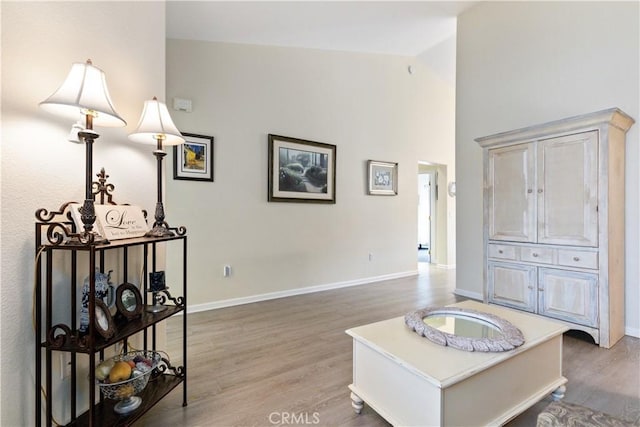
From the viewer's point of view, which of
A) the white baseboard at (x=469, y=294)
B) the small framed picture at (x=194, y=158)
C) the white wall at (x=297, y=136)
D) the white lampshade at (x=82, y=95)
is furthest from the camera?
the white baseboard at (x=469, y=294)

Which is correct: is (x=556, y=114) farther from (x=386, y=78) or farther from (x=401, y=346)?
(x=401, y=346)

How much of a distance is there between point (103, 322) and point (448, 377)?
56.5 inches

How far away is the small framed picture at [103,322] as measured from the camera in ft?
4.12

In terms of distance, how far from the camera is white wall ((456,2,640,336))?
8.98ft

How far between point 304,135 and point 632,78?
332 centimetres

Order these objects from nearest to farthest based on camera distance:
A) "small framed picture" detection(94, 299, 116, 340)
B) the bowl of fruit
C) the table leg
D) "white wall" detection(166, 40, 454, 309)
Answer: "small framed picture" detection(94, 299, 116, 340)
the bowl of fruit
the table leg
"white wall" detection(166, 40, 454, 309)

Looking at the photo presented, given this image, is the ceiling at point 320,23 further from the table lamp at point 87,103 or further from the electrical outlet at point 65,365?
the electrical outlet at point 65,365

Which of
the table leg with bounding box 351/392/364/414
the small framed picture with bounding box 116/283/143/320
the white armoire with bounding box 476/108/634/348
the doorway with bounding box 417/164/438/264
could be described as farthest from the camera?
the doorway with bounding box 417/164/438/264

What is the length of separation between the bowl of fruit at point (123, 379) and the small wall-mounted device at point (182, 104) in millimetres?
2576

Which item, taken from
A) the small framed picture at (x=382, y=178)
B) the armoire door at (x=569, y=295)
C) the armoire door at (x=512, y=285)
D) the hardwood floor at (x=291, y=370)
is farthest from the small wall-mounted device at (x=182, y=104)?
the armoire door at (x=569, y=295)

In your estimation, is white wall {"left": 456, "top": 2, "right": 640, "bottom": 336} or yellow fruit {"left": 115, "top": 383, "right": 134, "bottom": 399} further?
white wall {"left": 456, "top": 2, "right": 640, "bottom": 336}

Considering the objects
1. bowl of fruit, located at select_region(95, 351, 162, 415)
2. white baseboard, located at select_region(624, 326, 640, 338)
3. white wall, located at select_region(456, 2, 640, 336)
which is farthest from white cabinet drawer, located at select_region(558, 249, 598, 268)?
bowl of fruit, located at select_region(95, 351, 162, 415)

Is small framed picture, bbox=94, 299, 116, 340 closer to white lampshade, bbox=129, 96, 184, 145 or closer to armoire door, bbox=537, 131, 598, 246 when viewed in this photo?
white lampshade, bbox=129, 96, 184, 145

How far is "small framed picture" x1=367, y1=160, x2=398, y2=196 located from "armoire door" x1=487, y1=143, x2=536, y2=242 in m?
1.85
